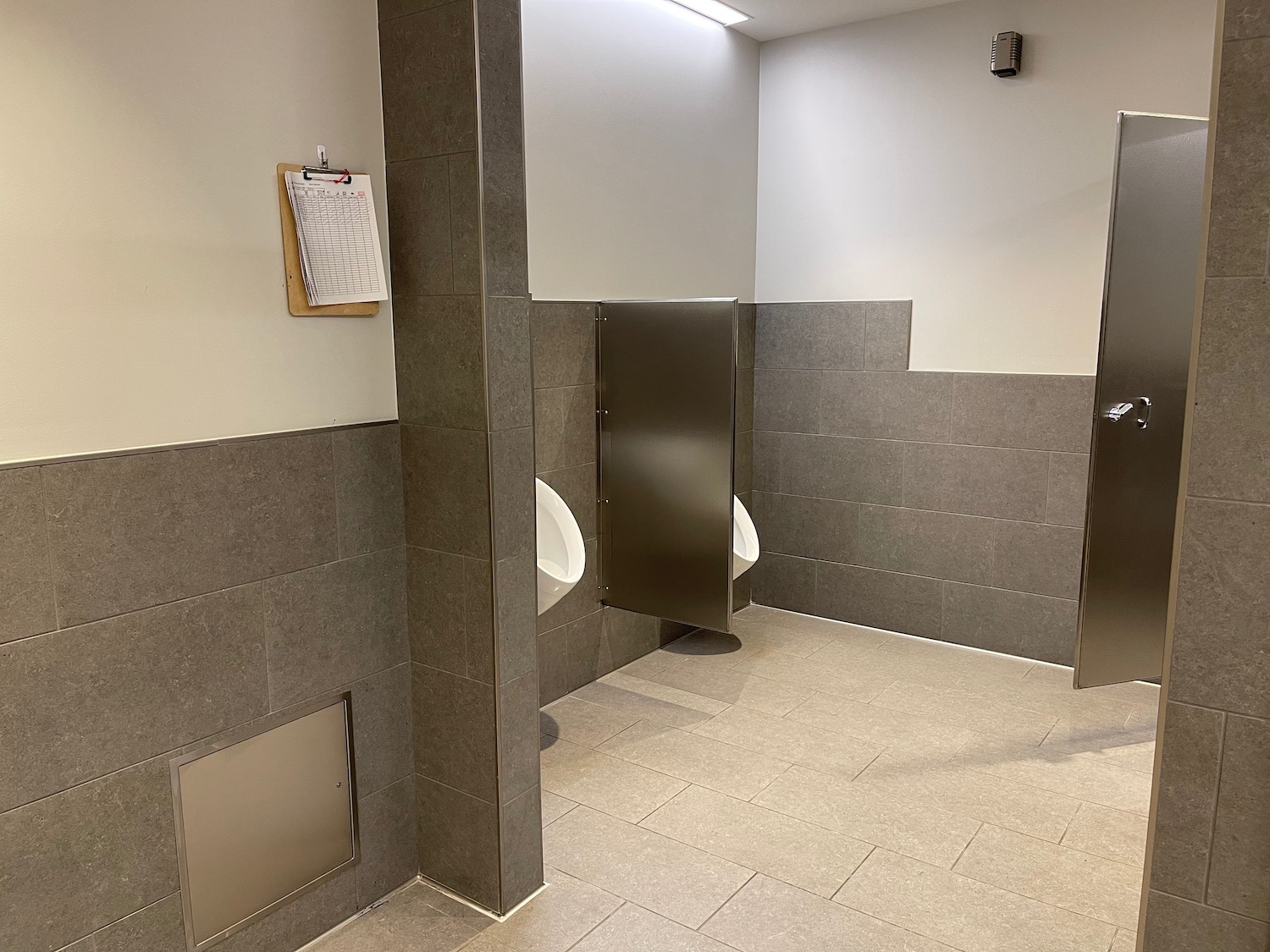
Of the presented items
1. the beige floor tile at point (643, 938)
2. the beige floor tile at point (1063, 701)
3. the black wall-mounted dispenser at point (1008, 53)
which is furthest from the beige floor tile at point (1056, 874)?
the black wall-mounted dispenser at point (1008, 53)

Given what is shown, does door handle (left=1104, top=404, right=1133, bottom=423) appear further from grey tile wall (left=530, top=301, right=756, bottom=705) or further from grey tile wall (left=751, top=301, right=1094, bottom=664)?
grey tile wall (left=530, top=301, right=756, bottom=705)

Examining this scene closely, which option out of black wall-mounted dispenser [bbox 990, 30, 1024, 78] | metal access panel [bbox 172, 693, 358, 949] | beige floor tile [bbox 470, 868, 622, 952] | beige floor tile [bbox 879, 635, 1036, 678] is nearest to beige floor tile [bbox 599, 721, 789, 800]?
beige floor tile [bbox 470, 868, 622, 952]

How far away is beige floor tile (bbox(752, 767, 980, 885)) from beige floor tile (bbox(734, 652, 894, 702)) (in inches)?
26.9

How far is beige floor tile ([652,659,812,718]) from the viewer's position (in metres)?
3.40

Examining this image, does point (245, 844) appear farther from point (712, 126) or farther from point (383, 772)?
point (712, 126)

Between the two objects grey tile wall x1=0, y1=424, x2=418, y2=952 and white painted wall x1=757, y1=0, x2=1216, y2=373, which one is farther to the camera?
white painted wall x1=757, y1=0, x2=1216, y2=373

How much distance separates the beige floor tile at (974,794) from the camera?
2.62m

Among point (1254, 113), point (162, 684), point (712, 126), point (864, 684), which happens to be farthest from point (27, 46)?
point (864, 684)

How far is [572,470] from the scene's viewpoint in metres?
3.40

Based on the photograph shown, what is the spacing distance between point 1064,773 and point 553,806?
1.60 m

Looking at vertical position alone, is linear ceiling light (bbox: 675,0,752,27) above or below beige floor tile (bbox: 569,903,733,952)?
above

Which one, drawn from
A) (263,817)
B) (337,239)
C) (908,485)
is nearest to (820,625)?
(908,485)

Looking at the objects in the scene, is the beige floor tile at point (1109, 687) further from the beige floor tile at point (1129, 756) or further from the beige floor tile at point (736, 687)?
the beige floor tile at point (736, 687)

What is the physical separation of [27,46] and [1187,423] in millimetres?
1931
